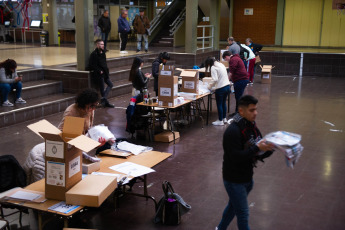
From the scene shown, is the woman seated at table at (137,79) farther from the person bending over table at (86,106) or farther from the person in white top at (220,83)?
the person bending over table at (86,106)

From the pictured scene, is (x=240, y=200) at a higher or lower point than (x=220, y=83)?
lower

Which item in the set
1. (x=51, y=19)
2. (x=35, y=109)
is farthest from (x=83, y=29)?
(x=51, y=19)

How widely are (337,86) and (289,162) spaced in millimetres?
12393

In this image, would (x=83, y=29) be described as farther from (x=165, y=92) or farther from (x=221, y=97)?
(x=221, y=97)

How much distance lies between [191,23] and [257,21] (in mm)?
7197

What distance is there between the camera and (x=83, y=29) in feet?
35.9

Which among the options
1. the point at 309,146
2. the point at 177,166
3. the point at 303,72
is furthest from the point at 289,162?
the point at 303,72

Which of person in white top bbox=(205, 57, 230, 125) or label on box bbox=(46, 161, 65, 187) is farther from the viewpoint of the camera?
person in white top bbox=(205, 57, 230, 125)

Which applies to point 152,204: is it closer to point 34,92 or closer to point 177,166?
point 177,166

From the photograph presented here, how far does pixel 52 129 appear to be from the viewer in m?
3.79

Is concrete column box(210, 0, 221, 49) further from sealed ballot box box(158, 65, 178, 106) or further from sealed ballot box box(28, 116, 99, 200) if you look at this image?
sealed ballot box box(28, 116, 99, 200)

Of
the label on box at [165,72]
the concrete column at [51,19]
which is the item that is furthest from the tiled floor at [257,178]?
the concrete column at [51,19]

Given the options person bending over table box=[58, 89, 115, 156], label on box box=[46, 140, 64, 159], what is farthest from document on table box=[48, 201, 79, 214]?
person bending over table box=[58, 89, 115, 156]

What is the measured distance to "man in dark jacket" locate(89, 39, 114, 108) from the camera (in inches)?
409
